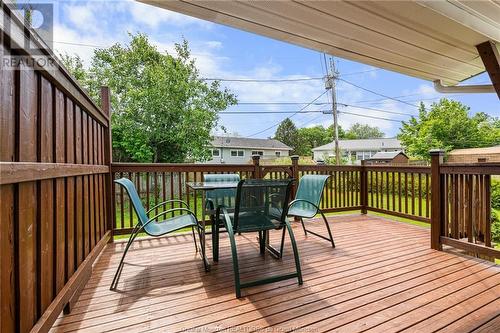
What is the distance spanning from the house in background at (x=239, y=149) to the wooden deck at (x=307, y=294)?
1897 cm

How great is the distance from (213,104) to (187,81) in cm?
162

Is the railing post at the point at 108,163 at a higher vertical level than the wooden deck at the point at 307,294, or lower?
higher

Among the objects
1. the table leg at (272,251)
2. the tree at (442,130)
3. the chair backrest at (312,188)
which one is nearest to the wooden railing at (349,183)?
the chair backrest at (312,188)

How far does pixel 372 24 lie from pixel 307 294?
2.16 m

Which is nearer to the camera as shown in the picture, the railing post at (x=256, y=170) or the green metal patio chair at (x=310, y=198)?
the green metal patio chair at (x=310, y=198)

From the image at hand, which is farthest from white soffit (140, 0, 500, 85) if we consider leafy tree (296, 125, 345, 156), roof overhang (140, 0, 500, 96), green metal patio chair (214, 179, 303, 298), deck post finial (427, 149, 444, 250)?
leafy tree (296, 125, 345, 156)

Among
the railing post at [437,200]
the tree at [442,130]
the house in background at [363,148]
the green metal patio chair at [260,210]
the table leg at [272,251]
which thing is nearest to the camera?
the green metal patio chair at [260,210]

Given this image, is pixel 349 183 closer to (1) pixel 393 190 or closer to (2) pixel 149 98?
(1) pixel 393 190

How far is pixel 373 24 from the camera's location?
6.43 ft

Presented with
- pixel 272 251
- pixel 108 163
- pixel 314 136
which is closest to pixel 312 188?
pixel 272 251

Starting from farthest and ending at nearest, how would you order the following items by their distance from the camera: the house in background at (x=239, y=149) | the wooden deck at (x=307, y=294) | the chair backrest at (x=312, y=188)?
the house in background at (x=239, y=149) → the chair backrest at (x=312, y=188) → the wooden deck at (x=307, y=294)

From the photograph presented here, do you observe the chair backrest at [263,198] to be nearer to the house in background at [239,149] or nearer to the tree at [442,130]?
the house in background at [239,149]

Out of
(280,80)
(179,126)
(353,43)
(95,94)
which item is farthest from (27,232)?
(280,80)

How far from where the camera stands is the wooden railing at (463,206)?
2.58 meters
